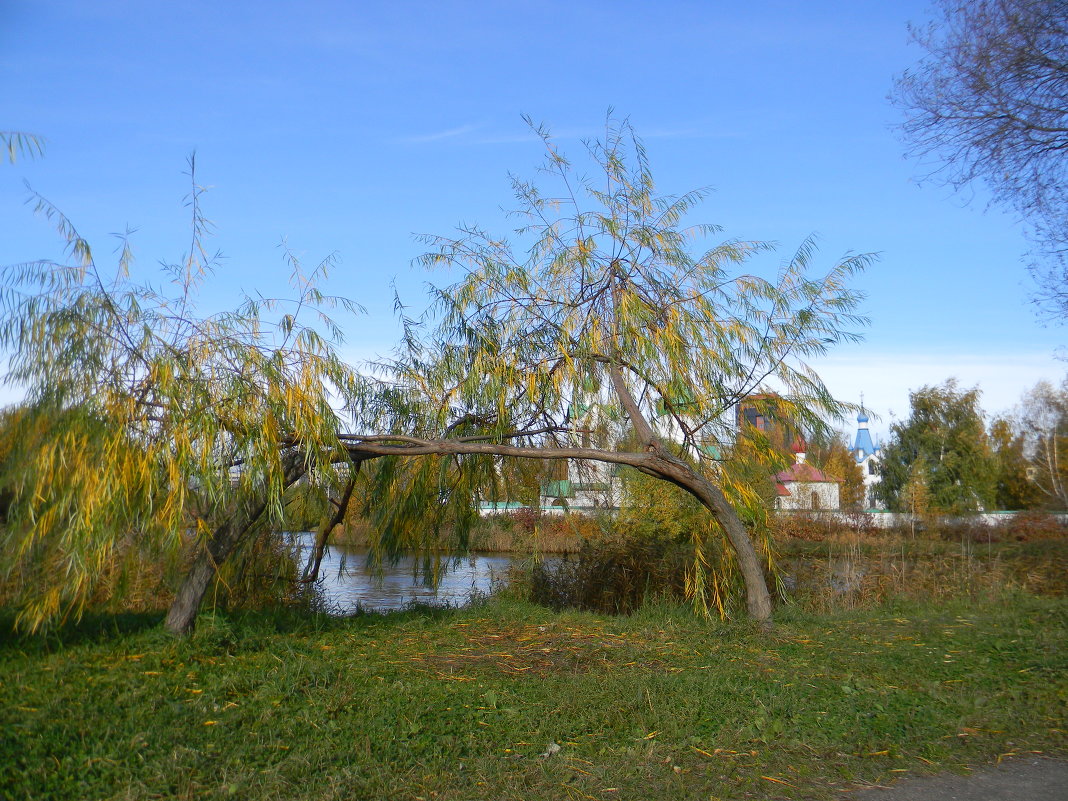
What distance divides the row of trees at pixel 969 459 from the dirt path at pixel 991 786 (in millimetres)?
38686

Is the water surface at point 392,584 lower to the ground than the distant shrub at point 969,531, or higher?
lower

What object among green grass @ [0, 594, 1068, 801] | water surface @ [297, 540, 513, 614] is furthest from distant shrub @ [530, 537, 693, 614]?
green grass @ [0, 594, 1068, 801]

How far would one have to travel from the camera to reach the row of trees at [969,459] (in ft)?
142

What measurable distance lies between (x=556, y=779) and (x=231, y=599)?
623 centimetres

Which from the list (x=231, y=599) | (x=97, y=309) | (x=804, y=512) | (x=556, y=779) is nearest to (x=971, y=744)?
(x=556, y=779)

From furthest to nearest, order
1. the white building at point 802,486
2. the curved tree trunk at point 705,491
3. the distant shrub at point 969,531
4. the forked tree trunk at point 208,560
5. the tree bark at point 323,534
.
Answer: the distant shrub at point 969,531, the white building at point 802,486, the tree bark at point 323,534, the curved tree trunk at point 705,491, the forked tree trunk at point 208,560

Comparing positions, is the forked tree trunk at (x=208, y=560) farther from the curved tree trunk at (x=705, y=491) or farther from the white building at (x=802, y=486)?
the white building at (x=802, y=486)

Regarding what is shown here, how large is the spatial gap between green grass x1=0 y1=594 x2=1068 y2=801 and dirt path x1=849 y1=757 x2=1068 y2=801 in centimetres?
18

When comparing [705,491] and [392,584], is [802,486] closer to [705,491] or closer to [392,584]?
[392,584]

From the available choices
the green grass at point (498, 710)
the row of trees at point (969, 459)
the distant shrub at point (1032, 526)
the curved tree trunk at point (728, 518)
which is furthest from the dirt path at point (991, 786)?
the row of trees at point (969, 459)

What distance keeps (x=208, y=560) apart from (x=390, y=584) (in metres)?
10.1

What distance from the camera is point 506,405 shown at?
9094 mm

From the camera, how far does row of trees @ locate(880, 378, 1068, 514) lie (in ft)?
142

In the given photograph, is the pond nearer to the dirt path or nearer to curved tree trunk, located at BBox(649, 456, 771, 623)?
curved tree trunk, located at BBox(649, 456, 771, 623)
